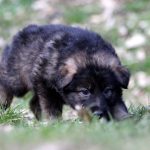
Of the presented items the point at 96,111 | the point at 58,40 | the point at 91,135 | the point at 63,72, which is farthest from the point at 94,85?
the point at 91,135

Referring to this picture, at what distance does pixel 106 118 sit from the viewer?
694cm

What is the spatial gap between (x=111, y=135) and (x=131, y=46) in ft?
26.0

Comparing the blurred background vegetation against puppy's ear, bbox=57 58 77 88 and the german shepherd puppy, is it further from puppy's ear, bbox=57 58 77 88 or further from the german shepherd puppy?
puppy's ear, bbox=57 58 77 88

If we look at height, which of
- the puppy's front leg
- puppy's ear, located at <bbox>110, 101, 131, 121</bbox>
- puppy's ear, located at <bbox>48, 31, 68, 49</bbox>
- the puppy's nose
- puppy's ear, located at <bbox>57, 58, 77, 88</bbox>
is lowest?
puppy's ear, located at <bbox>110, 101, 131, 121</bbox>

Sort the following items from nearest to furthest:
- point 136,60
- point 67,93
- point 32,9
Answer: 1. point 67,93
2. point 136,60
3. point 32,9

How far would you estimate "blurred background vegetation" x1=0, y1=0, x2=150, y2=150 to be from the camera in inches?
496

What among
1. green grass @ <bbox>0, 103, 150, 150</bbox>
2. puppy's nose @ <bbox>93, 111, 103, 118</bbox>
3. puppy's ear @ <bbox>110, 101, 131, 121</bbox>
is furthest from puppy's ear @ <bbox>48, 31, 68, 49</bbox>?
green grass @ <bbox>0, 103, 150, 150</bbox>

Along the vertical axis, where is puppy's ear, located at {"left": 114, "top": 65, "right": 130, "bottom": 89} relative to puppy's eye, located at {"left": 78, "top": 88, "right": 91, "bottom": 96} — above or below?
above

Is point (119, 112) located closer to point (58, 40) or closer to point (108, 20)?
point (58, 40)

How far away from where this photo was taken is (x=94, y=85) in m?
7.22

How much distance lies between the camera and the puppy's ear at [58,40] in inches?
311

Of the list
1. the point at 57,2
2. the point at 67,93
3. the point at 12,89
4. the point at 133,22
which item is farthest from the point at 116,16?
the point at 67,93

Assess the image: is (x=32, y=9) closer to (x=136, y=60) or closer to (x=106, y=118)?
(x=136, y=60)

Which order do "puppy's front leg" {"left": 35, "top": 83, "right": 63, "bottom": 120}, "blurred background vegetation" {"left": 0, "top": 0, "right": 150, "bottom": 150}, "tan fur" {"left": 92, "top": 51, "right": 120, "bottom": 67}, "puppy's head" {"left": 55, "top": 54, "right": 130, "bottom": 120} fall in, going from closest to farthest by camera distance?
"puppy's head" {"left": 55, "top": 54, "right": 130, "bottom": 120} < "tan fur" {"left": 92, "top": 51, "right": 120, "bottom": 67} < "puppy's front leg" {"left": 35, "top": 83, "right": 63, "bottom": 120} < "blurred background vegetation" {"left": 0, "top": 0, "right": 150, "bottom": 150}
